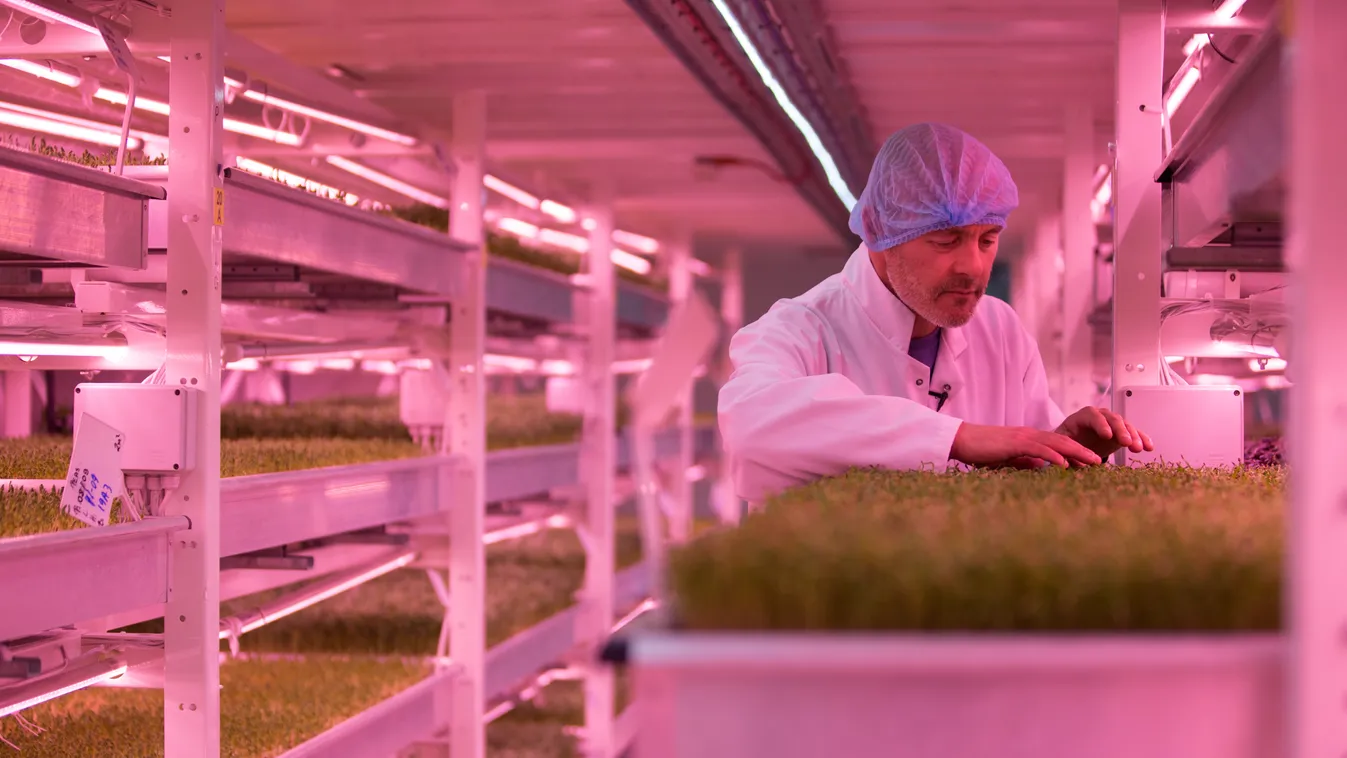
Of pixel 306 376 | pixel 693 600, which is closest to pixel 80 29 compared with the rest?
pixel 693 600

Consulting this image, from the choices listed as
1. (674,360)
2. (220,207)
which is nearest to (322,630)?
(220,207)

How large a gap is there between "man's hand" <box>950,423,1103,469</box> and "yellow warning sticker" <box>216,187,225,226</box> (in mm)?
1544

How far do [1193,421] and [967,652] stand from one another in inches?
68.8

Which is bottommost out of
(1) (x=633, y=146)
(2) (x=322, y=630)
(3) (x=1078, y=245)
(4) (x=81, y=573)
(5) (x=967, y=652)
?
(2) (x=322, y=630)

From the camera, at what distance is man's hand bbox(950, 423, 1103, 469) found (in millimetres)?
1578

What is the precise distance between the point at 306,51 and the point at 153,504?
6.11 feet

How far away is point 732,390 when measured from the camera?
5.81 ft

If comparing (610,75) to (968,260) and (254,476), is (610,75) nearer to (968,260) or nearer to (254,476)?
(254,476)

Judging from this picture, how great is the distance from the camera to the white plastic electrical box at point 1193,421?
2.31 metres

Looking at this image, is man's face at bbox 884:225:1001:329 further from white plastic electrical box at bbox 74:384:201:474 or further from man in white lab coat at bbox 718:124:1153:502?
white plastic electrical box at bbox 74:384:201:474

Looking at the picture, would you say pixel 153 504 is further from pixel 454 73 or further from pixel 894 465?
pixel 454 73

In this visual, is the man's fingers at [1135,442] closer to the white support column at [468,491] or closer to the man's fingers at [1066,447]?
the man's fingers at [1066,447]

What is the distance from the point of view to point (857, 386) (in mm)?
1910

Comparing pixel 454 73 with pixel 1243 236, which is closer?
pixel 1243 236
